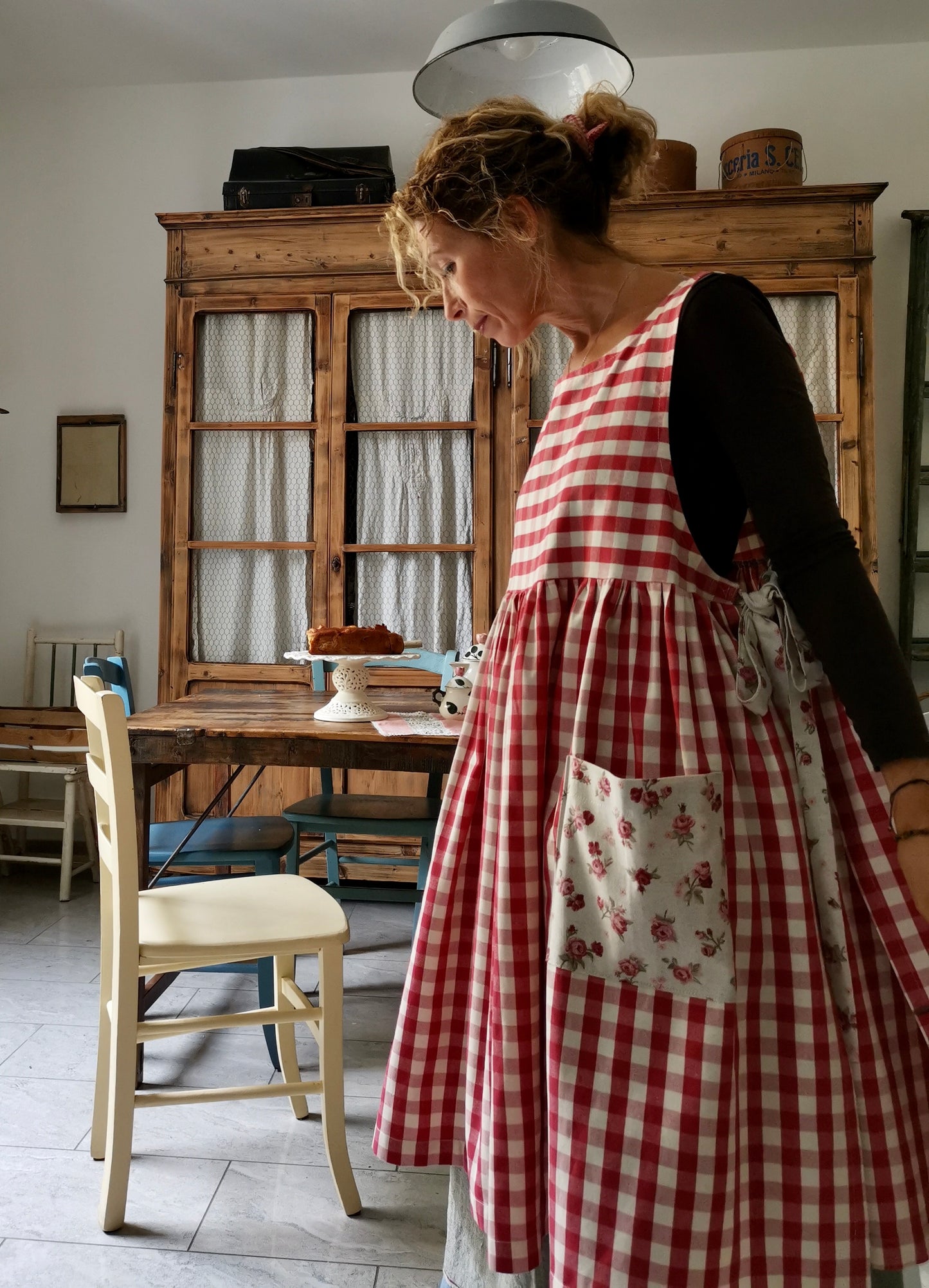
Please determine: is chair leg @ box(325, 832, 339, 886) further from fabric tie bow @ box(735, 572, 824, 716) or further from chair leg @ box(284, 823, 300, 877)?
fabric tie bow @ box(735, 572, 824, 716)

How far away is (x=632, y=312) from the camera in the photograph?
2.67ft

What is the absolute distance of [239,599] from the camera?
333 cm

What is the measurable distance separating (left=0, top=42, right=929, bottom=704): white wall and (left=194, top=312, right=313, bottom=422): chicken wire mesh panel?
1.67 feet

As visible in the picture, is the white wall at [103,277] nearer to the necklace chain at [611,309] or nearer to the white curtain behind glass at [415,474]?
the white curtain behind glass at [415,474]

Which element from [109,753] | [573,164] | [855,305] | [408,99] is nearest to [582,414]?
[573,164]

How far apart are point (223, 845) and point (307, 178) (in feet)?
7.82

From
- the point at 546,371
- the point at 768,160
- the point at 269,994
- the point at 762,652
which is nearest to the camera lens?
the point at 762,652

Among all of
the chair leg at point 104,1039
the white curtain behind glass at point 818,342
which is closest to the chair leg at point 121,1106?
the chair leg at point 104,1039

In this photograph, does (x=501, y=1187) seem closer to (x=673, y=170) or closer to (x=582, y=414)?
(x=582, y=414)

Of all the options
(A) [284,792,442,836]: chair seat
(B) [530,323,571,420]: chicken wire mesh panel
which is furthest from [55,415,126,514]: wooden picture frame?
(A) [284,792,442,836]: chair seat

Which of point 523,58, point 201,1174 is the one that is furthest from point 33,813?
point 523,58

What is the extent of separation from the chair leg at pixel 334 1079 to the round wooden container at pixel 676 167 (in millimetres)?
2685

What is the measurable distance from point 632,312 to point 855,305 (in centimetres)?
262

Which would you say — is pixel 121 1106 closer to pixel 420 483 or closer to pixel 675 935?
pixel 675 935
